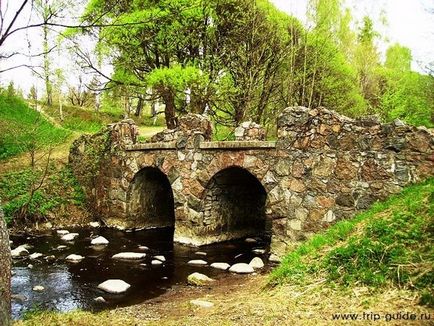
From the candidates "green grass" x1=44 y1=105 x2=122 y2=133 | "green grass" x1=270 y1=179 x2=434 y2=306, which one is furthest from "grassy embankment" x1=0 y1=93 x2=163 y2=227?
"green grass" x1=270 y1=179 x2=434 y2=306

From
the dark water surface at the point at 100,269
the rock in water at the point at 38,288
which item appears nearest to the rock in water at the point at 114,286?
the dark water surface at the point at 100,269

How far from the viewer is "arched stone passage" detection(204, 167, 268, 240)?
37.0ft

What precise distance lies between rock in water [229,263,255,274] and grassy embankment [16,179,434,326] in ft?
8.36

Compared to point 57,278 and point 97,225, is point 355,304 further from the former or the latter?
point 97,225

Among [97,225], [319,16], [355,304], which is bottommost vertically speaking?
[97,225]

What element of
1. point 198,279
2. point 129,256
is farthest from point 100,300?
point 129,256

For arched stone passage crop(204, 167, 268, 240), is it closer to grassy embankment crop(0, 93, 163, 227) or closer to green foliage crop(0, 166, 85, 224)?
grassy embankment crop(0, 93, 163, 227)

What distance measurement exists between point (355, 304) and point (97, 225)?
11.0 m

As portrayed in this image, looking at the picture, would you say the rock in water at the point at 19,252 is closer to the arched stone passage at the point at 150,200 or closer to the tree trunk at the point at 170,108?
the arched stone passage at the point at 150,200

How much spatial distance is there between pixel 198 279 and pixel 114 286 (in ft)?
5.07

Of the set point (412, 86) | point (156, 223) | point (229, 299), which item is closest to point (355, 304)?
point (229, 299)

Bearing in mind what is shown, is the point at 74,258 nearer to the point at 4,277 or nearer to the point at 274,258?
the point at 274,258

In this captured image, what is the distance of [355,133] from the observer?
8.13m

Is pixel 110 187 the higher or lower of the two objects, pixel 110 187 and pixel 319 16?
the lower
